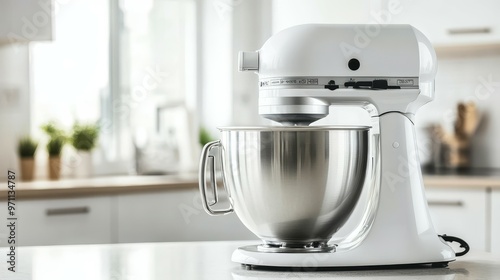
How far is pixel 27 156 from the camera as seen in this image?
132 inches

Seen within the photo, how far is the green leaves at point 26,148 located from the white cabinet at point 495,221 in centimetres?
183

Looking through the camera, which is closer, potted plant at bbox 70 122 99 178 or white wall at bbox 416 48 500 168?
potted plant at bbox 70 122 99 178

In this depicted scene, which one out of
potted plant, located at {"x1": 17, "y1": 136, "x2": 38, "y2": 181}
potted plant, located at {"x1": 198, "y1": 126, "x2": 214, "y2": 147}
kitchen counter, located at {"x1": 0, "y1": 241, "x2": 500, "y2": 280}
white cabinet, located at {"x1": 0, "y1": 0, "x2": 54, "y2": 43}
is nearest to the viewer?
kitchen counter, located at {"x1": 0, "y1": 241, "x2": 500, "y2": 280}

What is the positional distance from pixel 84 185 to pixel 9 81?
0.64 meters

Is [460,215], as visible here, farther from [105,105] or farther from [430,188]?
[105,105]

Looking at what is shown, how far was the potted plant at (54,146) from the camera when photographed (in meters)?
3.41

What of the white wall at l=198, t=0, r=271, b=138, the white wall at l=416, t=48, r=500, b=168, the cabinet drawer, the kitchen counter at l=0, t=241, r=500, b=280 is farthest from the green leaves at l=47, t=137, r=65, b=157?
the kitchen counter at l=0, t=241, r=500, b=280

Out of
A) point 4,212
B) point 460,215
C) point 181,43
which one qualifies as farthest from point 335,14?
point 4,212

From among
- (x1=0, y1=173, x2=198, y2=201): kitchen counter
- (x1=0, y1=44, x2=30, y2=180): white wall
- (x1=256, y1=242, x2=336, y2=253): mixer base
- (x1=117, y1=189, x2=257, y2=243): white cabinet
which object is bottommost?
(x1=117, y1=189, x2=257, y2=243): white cabinet

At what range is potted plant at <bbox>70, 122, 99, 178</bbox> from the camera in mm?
3518

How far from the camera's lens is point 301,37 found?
135 cm

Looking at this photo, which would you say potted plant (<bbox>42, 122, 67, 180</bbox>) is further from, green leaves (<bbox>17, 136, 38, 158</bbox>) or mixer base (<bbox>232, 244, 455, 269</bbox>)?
mixer base (<bbox>232, 244, 455, 269</bbox>)

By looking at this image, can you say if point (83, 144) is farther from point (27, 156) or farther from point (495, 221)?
point (495, 221)

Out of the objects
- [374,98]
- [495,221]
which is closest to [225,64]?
[495,221]
